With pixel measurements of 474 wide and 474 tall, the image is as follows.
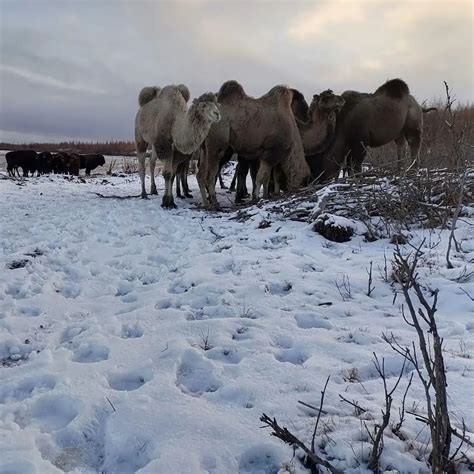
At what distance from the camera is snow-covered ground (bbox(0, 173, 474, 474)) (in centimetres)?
229

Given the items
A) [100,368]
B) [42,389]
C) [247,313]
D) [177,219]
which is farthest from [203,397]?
[177,219]

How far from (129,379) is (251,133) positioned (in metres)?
7.08

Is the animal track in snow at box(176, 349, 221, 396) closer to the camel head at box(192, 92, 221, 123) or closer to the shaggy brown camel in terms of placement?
the camel head at box(192, 92, 221, 123)

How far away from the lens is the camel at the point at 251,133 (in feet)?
30.3

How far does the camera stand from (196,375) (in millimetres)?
3059

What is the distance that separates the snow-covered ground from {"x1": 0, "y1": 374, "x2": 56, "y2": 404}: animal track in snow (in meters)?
0.01

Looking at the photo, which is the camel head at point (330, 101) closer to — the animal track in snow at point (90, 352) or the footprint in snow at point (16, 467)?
the animal track in snow at point (90, 352)

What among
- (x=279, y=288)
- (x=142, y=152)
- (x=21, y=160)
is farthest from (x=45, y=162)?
(x=279, y=288)

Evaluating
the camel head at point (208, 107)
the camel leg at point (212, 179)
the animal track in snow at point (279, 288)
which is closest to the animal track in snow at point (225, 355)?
the animal track in snow at point (279, 288)

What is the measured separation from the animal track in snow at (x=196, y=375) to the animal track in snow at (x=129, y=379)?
21cm

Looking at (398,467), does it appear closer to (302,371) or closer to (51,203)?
(302,371)

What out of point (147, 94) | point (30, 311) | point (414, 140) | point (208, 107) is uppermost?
point (147, 94)

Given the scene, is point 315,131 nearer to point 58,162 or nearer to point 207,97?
point 207,97

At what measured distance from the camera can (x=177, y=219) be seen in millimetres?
8398
